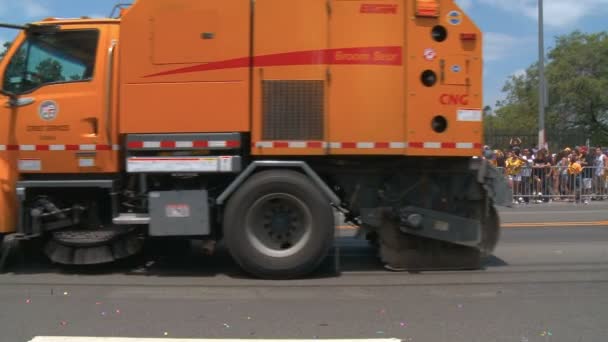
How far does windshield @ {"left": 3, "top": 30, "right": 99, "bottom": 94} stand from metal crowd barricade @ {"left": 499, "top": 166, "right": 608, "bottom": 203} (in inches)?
508

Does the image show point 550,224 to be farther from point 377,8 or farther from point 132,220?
point 132,220

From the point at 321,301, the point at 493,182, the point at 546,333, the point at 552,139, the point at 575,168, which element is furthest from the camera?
the point at 552,139

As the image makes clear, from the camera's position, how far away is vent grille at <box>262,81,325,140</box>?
669cm

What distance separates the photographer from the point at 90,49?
693cm

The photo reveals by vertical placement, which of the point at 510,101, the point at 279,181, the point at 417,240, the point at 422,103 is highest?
the point at 510,101

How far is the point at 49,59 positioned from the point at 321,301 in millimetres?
4178

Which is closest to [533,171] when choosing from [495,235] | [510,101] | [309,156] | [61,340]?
[495,235]

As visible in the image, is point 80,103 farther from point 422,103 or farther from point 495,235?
point 495,235

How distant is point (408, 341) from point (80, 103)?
4464 mm

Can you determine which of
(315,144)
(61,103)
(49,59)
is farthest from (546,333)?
(49,59)

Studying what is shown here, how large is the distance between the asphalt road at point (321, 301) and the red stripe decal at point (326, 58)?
2453 millimetres

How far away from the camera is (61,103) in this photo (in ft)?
22.4

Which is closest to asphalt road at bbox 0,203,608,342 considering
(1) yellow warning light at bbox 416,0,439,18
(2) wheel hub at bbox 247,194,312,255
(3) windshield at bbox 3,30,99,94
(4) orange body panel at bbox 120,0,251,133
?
(2) wheel hub at bbox 247,194,312,255

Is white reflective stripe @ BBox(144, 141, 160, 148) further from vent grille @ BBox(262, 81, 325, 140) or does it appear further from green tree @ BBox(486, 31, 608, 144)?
green tree @ BBox(486, 31, 608, 144)
